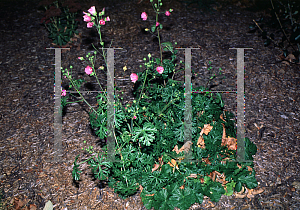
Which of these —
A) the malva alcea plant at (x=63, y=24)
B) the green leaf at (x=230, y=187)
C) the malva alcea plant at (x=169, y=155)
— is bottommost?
the green leaf at (x=230, y=187)

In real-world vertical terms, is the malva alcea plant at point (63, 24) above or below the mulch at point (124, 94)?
above

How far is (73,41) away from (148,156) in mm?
2879

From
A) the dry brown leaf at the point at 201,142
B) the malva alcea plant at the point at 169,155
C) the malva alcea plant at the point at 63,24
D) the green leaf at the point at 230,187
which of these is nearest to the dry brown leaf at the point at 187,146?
the malva alcea plant at the point at 169,155

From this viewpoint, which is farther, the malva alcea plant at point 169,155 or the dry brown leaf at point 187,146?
the dry brown leaf at point 187,146

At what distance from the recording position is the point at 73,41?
178 inches

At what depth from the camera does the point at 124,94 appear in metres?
3.60

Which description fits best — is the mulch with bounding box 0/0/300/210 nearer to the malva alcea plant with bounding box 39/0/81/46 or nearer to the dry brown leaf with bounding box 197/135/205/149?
the malva alcea plant with bounding box 39/0/81/46

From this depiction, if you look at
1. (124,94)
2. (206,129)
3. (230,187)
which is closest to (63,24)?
(124,94)

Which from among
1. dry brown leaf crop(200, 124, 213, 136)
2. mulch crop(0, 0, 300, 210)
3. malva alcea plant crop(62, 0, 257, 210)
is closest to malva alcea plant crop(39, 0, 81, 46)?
mulch crop(0, 0, 300, 210)

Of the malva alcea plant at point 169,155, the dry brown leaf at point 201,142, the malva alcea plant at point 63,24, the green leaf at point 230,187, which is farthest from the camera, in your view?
the malva alcea plant at point 63,24

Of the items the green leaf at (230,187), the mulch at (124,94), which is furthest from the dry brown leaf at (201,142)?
the mulch at (124,94)

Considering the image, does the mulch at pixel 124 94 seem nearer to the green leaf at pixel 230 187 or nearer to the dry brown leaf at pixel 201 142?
the green leaf at pixel 230 187

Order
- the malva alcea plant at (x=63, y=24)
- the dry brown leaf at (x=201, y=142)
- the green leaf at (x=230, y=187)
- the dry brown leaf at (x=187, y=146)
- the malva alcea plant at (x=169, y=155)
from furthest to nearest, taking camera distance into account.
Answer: the malva alcea plant at (x=63, y=24) → the dry brown leaf at (x=201, y=142) → the dry brown leaf at (x=187, y=146) → the green leaf at (x=230, y=187) → the malva alcea plant at (x=169, y=155)

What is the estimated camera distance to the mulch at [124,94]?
8.61 ft
